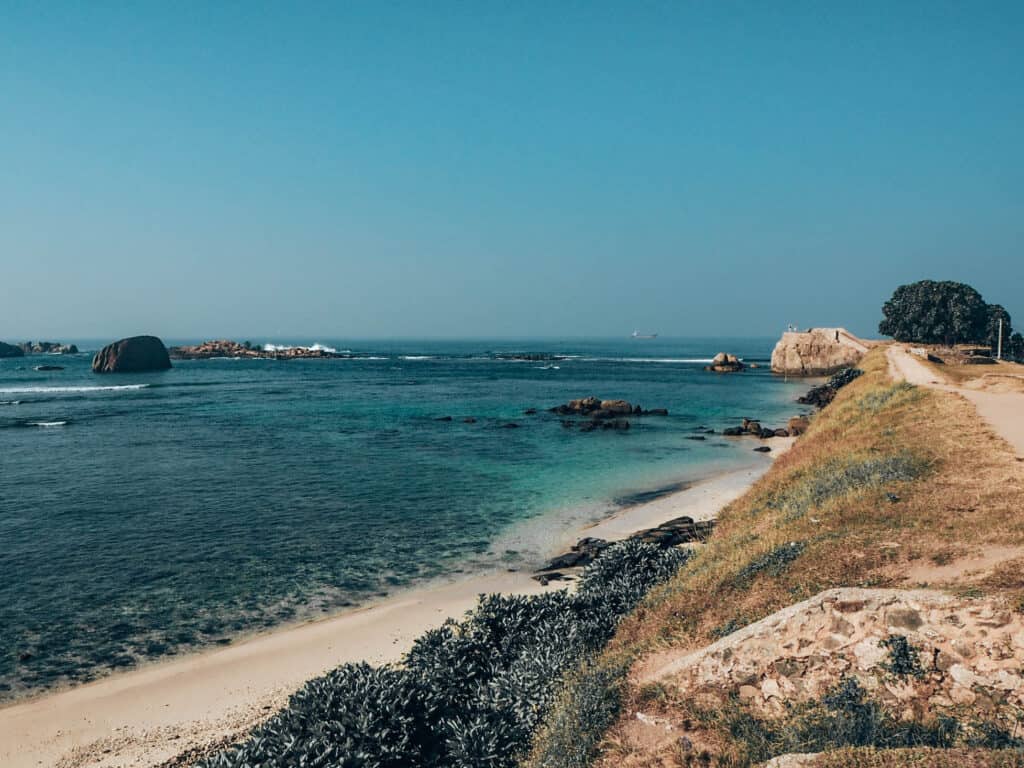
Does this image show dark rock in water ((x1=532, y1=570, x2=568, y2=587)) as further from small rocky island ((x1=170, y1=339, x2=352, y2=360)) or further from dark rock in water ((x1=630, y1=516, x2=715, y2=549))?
small rocky island ((x1=170, y1=339, x2=352, y2=360))

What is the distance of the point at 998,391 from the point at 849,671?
29.2 m

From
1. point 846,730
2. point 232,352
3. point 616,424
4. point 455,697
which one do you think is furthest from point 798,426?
point 232,352

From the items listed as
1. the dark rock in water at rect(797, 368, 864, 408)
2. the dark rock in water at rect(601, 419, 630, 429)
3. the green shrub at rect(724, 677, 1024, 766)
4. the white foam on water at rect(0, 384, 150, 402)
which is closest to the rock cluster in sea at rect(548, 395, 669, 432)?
the dark rock in water at rect(601, 419, 630, 429)

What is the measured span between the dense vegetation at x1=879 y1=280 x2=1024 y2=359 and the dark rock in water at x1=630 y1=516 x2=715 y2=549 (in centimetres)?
6955

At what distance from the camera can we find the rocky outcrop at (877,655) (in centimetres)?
755

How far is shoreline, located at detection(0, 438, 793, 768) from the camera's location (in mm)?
11414

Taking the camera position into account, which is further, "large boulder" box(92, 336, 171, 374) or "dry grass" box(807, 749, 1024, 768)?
"large boulder" box(92, 336, 171, 374)

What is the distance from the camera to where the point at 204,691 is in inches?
523

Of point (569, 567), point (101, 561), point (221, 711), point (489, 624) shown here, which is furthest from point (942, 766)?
point (101, 561)

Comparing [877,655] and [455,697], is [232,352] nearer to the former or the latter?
[455,697]

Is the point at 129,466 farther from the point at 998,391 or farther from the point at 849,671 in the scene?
the point at 998,391

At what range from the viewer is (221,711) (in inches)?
489

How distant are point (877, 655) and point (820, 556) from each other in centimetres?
353

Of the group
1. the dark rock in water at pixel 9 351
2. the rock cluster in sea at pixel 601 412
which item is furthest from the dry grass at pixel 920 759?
the dark rock in water at pixel 9 351
